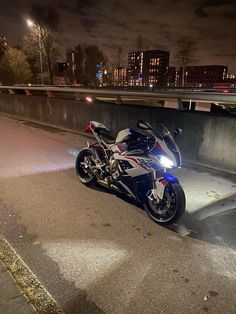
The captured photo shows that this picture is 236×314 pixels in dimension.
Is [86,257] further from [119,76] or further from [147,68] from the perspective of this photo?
[147,68]

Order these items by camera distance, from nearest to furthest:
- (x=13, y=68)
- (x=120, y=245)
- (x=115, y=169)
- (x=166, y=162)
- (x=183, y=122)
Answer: (x=120, y=245) → (x=166, y=162) → (x=115, y=169) → (x=183, y=122) → (x=13, y=68)

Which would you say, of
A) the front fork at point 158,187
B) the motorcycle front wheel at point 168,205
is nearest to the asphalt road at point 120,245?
the motorcycle front wheel at point 168,205

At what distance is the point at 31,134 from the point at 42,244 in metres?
7.33

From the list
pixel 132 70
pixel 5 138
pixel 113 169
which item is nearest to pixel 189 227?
pixel 113 169

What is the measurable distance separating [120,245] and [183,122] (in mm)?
3901

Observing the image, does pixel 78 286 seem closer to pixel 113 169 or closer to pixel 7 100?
pixel 113 169

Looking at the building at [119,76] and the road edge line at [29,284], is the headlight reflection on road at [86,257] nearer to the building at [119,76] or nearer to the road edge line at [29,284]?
the road edge line at [29,284]

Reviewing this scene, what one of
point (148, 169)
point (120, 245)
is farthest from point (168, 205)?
point (120, 245)

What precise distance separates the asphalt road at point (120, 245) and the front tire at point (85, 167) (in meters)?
0.16

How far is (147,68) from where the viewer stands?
71.0m

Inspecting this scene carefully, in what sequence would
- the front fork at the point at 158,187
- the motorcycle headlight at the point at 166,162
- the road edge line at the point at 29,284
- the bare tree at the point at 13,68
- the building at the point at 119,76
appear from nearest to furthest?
the road edge line at the point at 29,284 → the motorcycle headlight at the point at 166,162 → the front fork at the point at 158,187 → the bare tree at the point at 13,68 → the building at the point at 119,76

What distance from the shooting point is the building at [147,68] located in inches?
2447

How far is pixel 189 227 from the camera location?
415 cm

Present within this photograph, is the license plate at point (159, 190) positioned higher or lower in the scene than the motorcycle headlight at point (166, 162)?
lower
